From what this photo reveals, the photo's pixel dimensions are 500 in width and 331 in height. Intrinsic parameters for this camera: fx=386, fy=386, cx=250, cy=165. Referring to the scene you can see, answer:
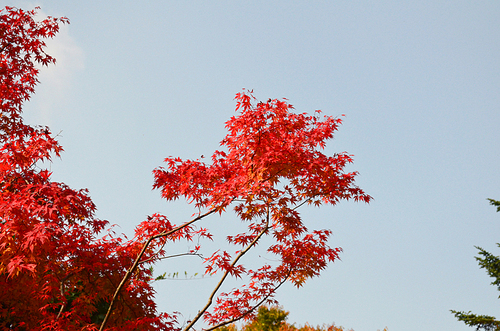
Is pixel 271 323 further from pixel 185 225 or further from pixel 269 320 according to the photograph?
pixel 185 225

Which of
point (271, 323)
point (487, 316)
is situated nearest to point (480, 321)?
point (487, 316)

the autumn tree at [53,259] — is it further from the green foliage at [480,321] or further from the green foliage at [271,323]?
the green foliage at [480,321]

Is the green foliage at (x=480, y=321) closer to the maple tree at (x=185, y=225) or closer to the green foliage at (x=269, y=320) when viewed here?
the green foliage at (x=269, y=320)

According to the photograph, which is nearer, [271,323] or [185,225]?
[185,225]

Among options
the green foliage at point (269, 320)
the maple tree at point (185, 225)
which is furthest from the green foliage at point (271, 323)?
the maple tree at point (185, 225)

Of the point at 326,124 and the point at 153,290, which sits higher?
the point at 326,124

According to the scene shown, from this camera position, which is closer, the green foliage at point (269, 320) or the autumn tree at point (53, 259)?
the autumn tree at point (53, 259)

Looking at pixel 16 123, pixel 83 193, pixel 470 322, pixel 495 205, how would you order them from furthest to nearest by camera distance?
1. pixel 495 205
2. pixel 470 322
3. pixel 16 123
4. pixel 83 193

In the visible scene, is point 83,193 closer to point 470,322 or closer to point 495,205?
point 470,322

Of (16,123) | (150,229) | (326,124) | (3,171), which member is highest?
(16,123)

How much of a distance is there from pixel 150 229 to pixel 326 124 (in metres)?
3.53

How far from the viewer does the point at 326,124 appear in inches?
273

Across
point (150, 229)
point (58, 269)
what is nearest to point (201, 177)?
point (150, 229)

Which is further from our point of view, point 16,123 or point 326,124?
point 16,123
